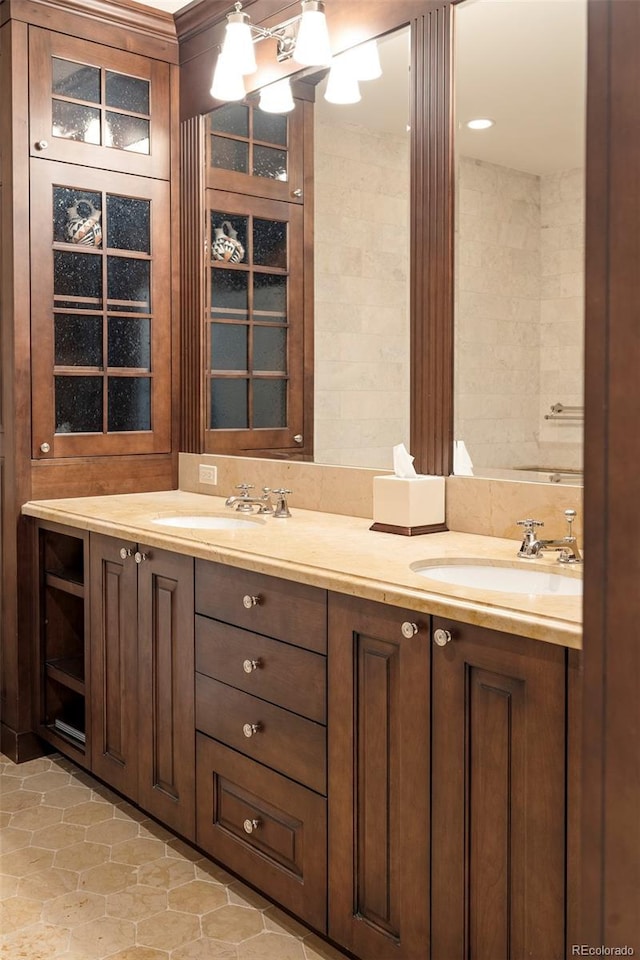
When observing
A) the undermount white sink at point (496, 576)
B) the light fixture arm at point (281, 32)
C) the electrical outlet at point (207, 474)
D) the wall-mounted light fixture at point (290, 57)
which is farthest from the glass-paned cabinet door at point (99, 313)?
the undermount white sink at point (496, 576)

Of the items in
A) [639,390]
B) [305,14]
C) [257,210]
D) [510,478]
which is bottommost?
[510,478]

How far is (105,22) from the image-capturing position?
300 cm

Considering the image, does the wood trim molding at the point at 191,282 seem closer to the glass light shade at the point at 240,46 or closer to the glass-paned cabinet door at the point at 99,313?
the glass-paned cabinet door at the point at 99,313

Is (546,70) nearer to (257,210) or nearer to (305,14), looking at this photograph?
(305,14)

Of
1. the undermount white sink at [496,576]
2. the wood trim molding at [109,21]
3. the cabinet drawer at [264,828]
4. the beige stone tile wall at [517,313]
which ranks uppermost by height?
the wood trim molding at [109,21]

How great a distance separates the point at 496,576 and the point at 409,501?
0.36m

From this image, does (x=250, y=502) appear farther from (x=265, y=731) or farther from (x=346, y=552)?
(x=265, y=731)

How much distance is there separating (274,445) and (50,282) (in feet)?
3.08

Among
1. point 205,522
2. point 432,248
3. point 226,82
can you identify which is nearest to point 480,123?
point 432,248

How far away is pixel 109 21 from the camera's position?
301 centimetres

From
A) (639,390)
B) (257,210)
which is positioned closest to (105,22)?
(257,210)

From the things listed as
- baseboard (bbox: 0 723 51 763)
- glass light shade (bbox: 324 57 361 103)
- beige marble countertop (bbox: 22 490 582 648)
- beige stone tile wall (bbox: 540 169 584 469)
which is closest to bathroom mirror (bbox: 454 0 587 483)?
beige stone tile wall (bbox: 540 169 584 469)

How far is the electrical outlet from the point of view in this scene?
10.4 feet

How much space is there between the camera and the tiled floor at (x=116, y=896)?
1.92 metres
